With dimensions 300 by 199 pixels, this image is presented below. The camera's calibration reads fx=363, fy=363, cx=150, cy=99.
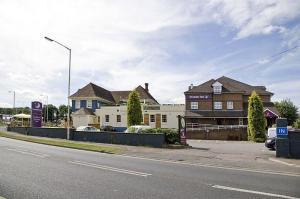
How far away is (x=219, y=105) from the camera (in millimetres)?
56000

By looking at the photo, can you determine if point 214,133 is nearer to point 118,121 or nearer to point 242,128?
point 242,128

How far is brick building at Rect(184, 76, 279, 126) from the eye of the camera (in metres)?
54.1

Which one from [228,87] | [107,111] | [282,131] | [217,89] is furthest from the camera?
[107,111]

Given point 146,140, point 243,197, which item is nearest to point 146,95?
point 146,140

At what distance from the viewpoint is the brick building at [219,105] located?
54.1 m

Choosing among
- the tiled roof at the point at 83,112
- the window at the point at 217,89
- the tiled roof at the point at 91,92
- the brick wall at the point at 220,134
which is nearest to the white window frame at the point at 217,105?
the window at the point at 217,89

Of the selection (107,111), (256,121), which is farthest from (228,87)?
(107,111)

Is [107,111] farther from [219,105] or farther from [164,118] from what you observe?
[219,105]

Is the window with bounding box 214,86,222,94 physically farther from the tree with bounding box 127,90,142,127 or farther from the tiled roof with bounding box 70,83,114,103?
the tiled roof with bounding box 70,83,114,103

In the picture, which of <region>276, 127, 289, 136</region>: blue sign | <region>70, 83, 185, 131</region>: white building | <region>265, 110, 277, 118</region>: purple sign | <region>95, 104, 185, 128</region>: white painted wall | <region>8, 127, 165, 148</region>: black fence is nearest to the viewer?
<region>276, 127, 289, 136</region>: blue sign

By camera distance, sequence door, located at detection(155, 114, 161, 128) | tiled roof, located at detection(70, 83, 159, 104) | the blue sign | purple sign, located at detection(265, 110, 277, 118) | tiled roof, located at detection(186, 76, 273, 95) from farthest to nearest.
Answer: tiled roof, located at detection(70, 83, 159, 104) → door, located at detection(155, 114, 161, 128) → tiled roof, located at detection(186, 76, 273, 95) → purple sign, located at detection(265, 110, 277, 118) → the blue sign

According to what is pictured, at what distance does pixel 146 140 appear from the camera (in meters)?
27.5

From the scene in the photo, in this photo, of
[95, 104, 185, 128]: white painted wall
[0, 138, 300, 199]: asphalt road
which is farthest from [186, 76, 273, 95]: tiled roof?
[0, 138, 300, 199]: asphalt road

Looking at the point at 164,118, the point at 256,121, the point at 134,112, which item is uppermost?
the point at 134,112
